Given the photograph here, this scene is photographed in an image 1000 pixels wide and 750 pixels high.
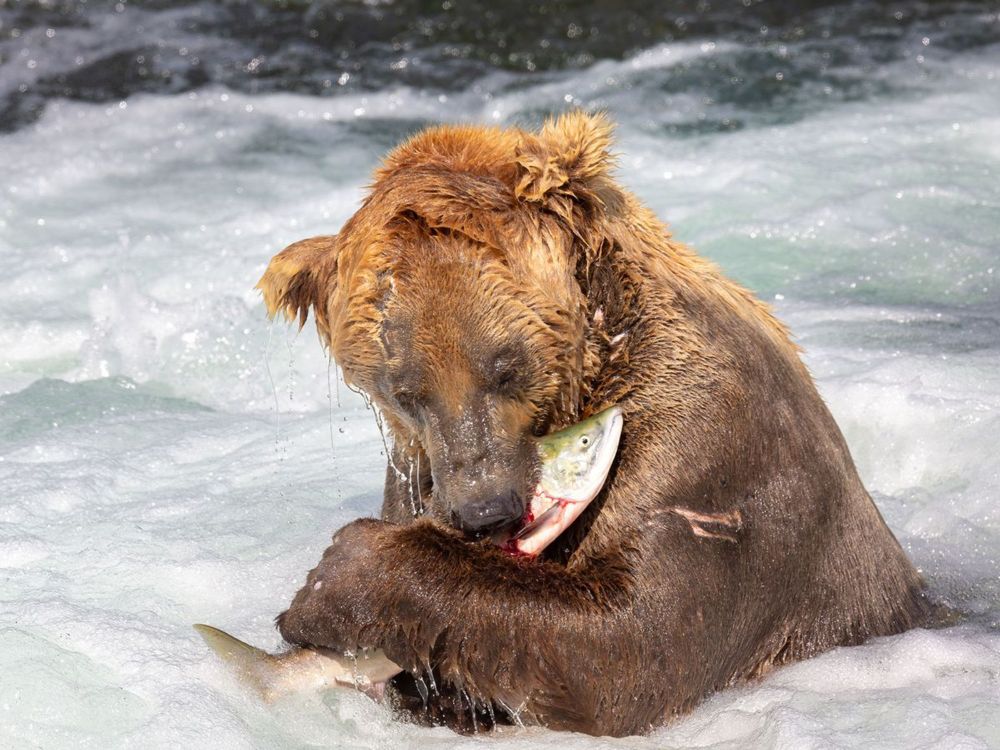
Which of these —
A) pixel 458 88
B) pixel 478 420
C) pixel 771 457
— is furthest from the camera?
pixel 458 88

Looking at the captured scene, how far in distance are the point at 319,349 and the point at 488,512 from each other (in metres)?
4.94

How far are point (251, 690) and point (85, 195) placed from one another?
24.8 ft

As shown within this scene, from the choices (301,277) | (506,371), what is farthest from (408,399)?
(301,277)

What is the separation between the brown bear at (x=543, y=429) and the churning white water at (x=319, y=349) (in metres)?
0.41

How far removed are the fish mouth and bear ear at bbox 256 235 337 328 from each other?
3.18ft

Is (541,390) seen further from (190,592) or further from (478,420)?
(190,592)

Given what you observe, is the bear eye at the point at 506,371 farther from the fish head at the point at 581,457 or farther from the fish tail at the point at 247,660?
the fish tail at the point at 247,660

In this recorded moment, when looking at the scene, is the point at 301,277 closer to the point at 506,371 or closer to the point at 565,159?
the point at 506,371

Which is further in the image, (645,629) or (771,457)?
(771,457)

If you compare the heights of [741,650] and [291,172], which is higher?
[291,172]

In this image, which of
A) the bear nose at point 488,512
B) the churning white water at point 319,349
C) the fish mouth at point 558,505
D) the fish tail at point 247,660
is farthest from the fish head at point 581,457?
the fish tail at point 247,660

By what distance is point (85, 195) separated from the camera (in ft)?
37.9

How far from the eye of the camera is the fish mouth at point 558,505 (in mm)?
4242

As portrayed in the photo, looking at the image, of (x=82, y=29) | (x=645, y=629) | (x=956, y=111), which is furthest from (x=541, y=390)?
(x=82, y=29)
